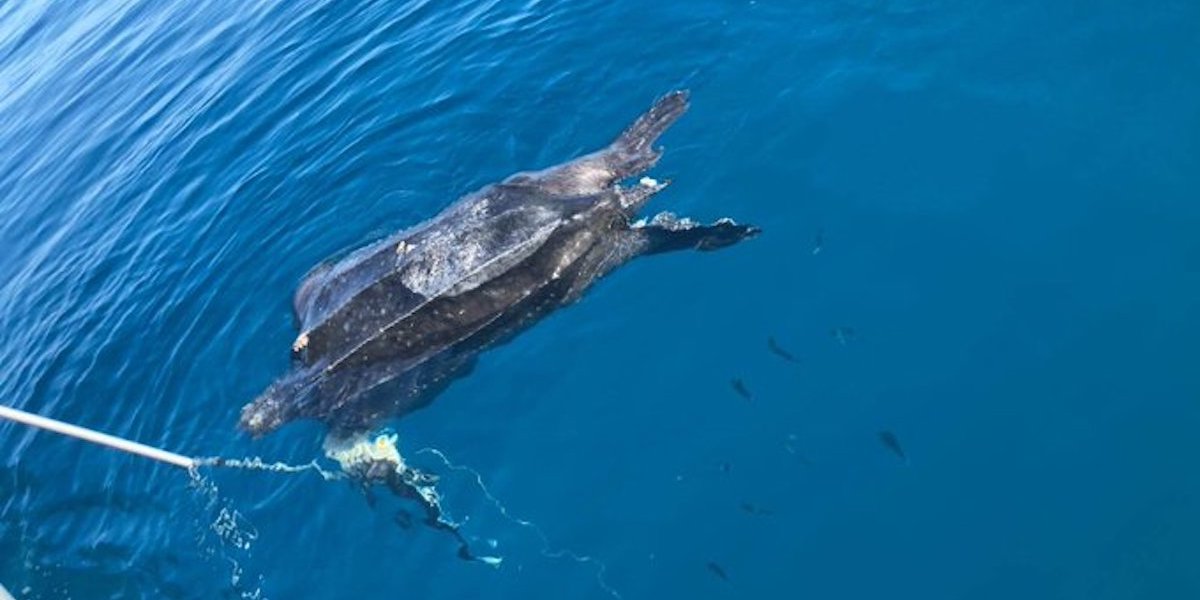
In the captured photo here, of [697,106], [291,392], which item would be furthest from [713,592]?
[697,106]

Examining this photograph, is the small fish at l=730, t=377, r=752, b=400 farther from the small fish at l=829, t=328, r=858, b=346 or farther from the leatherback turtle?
the leatherback turtle

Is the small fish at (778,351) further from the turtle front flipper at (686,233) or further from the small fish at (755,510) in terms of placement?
→ the small fish at (755,510)

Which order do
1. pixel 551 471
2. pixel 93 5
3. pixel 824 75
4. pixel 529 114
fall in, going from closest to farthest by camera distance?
1. pixel 551 471
2. pixel 824 75
3. pixel 529 114
4. pixel 93 5

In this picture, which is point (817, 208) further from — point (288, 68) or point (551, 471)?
point (288, 68)

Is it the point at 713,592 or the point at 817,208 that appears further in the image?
the point at 817,208

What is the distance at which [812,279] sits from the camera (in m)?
9.56

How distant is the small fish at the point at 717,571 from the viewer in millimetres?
7836

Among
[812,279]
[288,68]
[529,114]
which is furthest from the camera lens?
[288,68]

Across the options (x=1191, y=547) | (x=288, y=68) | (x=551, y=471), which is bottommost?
(x=1191, y=547)

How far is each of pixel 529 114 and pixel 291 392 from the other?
4.98 meters

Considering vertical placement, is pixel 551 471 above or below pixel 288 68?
below

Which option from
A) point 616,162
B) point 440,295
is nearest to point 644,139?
point 616,162

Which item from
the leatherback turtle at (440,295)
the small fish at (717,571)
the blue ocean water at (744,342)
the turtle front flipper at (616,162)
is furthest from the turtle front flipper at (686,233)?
the small fish at (717,571)

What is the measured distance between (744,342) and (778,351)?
36 centimetres
